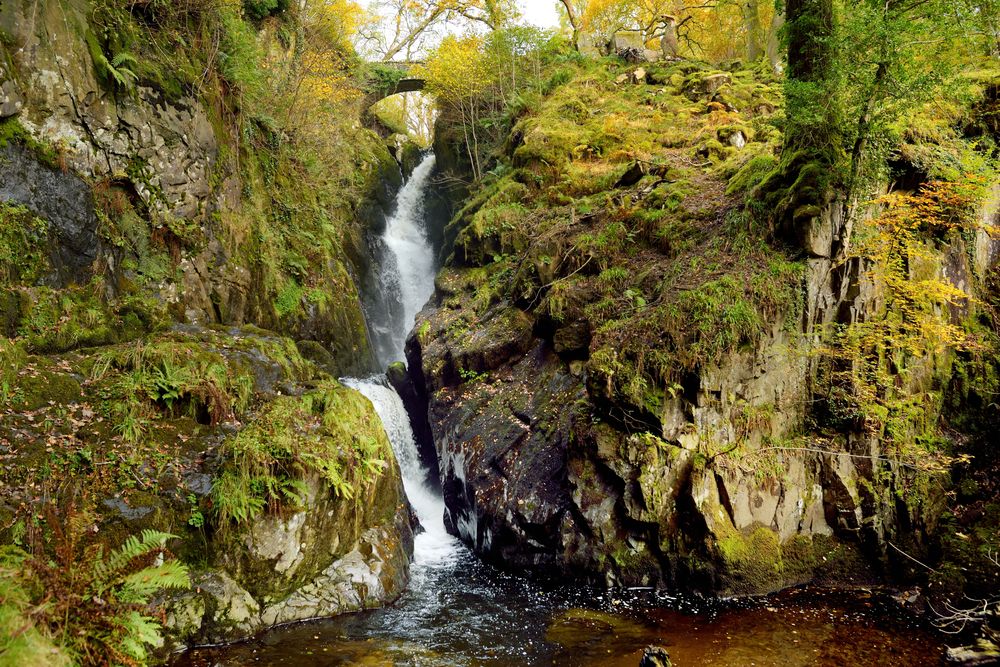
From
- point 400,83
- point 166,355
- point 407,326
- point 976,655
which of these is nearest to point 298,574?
point 166,355

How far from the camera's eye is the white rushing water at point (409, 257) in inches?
677

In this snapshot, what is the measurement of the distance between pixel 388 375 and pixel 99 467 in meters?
8.40

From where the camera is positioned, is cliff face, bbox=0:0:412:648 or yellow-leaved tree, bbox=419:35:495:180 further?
yellow-leaved tree, bbox=419:35:495:180

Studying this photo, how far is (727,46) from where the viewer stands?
23.8 m

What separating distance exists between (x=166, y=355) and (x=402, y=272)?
11.3 metres

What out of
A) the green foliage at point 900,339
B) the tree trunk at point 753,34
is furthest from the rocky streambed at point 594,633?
the tree trunk at point 753,34

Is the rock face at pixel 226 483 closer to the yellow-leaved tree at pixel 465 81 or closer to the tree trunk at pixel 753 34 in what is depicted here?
the yellow-leaved tree at pixel 465 81

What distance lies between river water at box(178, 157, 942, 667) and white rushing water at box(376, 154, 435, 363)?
9.51m

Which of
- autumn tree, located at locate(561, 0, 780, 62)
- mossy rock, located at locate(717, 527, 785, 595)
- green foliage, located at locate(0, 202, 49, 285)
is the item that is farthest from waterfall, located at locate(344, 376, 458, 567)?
autumn tree, located at locate(561, 0, 780, 62)

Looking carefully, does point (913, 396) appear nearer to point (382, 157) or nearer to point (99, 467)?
point (99, 467)

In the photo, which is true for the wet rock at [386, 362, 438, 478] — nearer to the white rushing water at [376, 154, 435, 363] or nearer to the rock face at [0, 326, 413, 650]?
the white rushing water at [376, 154, 435, 363]

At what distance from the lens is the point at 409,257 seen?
18.8m

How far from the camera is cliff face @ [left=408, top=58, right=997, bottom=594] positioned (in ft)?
24.7

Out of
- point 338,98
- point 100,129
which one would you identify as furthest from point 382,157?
point 100,129
